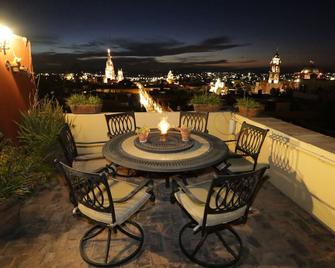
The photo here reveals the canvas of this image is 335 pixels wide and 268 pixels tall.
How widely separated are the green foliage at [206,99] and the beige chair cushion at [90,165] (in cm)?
236

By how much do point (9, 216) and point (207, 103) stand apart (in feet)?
11.7

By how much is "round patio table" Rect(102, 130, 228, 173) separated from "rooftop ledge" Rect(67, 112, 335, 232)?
3.23ft

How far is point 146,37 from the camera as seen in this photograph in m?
16.2

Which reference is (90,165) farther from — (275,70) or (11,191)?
(275,70)

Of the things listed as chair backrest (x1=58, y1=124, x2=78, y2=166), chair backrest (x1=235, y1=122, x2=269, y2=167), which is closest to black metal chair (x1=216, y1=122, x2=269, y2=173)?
chair backrest (x1=235, y1=122, x2=269, y2=167)

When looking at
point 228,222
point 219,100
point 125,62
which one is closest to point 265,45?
point 125,62

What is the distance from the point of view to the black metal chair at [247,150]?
2952 mm

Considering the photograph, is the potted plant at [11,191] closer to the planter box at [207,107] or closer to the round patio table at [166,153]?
the round patio table at [166,153]

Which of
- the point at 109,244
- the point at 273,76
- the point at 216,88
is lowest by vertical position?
the point at 109,244

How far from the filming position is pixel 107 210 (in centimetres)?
197

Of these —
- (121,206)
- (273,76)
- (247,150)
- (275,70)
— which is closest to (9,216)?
(121,206)

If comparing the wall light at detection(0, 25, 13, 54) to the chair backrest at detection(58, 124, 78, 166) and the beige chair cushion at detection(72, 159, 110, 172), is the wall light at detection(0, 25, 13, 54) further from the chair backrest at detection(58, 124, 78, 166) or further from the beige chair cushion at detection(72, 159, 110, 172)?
the beige chair cushion at detection(72, 159, 110, 172)

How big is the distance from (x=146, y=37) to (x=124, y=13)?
284 inches

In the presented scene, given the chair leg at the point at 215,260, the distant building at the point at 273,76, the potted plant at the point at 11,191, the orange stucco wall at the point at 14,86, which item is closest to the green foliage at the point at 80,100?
the orange stucco wall at the point at 14,86
